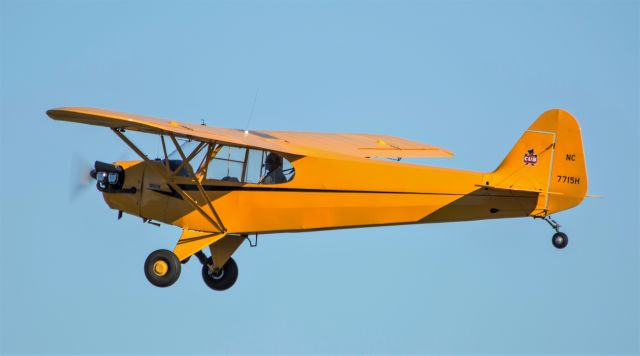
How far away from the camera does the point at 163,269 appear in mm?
18312

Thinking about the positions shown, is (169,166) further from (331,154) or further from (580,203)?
(580,203)

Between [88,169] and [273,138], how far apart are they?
264 centimetres

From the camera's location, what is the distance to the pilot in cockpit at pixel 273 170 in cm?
1822

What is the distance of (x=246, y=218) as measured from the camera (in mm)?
18297

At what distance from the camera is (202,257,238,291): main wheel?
19.6 m

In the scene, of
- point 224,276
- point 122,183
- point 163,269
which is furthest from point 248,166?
point 224,276

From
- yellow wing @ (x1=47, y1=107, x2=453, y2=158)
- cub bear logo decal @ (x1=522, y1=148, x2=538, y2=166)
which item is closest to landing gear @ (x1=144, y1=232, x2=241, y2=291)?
yellow wing @ (x1=47, y1=107, x2=453, y2=158)

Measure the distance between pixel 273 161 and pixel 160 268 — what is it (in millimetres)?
2073

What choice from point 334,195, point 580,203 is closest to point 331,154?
point 334,195

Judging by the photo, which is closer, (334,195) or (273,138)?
(334,195)

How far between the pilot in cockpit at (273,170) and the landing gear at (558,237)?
351cm

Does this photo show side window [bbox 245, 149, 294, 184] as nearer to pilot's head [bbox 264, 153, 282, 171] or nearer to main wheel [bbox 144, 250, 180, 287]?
pilot's head [bbox 264, 153, 282, 171]

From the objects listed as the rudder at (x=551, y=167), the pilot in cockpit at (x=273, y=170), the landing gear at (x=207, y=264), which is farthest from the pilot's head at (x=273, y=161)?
the rudder at (x=551, y=167)

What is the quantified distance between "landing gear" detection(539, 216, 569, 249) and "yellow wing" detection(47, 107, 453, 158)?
3008 millimetres
